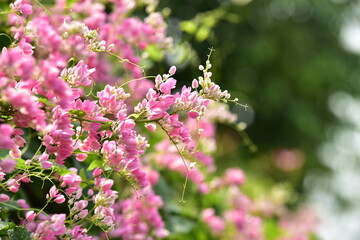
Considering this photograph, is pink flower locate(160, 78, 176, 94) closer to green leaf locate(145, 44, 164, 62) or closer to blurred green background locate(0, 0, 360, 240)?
green leaf locate(145, 44, 164, 62)

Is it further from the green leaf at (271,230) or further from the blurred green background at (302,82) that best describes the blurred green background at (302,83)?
the green leaf at (271,230)

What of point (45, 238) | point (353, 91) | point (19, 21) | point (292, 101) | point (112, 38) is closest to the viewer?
point (45, 238)

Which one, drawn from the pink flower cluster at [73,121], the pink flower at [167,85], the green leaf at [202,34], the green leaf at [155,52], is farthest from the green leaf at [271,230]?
the pink flower at [167,85]

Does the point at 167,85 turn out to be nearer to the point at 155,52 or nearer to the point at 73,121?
the point at 73,121

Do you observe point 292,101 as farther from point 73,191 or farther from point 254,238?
point 73,191

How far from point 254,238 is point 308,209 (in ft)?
8.65

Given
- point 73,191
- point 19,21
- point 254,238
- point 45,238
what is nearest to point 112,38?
point 19,21

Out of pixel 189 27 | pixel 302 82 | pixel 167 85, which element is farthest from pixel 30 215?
pixel 302 82

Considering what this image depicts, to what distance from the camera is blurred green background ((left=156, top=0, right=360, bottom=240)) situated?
8.29 meters

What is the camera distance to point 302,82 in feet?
27.5

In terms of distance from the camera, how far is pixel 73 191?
3.44 feet

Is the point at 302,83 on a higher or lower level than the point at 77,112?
higher

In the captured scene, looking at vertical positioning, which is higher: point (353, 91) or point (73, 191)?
point (353, 91)

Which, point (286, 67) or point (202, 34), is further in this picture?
point (286, 67)
